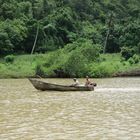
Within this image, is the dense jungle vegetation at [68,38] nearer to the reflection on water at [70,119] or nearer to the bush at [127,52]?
the bush at [127,52]

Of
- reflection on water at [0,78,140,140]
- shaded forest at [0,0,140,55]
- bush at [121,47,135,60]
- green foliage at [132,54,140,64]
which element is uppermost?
shaded forest at [0,0,140,55]

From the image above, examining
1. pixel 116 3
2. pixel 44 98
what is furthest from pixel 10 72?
pixel 116 3

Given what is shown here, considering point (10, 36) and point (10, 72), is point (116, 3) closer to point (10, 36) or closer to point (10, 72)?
point (10, 36)

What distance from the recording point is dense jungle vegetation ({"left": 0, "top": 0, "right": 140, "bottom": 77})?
60344 millimetres

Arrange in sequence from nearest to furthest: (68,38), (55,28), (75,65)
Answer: (75,65), (55,28), (68,38)

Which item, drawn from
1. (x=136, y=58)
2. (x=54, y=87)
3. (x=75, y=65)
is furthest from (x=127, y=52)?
(x=54, y=87)

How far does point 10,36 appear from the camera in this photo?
7600cm

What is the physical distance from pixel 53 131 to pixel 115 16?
8284 centimetres

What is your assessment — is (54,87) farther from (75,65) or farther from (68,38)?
(68,38)

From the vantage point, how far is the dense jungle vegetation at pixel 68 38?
60344 millimetres

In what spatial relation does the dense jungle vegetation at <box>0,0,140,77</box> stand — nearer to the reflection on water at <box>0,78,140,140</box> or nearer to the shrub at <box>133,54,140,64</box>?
the shrub at <box>133,54,140,64</box>

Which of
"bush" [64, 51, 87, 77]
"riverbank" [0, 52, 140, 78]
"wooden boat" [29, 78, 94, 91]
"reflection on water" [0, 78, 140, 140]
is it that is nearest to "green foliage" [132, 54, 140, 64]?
"riverbank" [0, 52, 140, 78]

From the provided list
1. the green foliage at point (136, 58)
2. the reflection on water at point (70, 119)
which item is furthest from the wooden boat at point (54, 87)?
the green foliage at point (136, 58)

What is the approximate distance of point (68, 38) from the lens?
82688 mm
